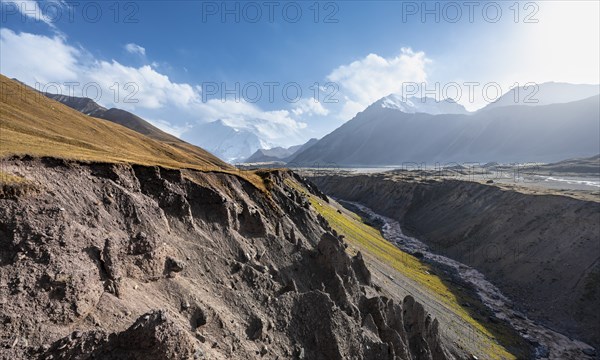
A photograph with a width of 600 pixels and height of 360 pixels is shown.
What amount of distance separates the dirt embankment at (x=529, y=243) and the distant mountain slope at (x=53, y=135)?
56.2m

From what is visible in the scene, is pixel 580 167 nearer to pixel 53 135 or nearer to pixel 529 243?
pixel 529 243

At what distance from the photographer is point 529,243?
223 ft

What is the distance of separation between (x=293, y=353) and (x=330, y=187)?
16388 centimetres

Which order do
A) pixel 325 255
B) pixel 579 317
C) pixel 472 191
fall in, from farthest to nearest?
1. pixel 472 191
2. pixel 579 317
3. pixel 325 255

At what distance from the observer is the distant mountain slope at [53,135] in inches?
898

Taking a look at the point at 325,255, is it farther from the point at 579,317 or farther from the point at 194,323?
the point at 579,317

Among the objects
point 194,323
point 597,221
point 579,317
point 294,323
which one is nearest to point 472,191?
point 597,221

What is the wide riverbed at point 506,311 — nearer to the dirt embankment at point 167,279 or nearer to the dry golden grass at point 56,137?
the dirt embankment at point 167,279

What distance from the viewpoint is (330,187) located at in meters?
184

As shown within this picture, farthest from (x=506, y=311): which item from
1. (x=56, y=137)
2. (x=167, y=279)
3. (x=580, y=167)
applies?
(x=580, y=167)

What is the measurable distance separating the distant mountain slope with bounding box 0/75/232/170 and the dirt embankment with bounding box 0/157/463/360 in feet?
7.61

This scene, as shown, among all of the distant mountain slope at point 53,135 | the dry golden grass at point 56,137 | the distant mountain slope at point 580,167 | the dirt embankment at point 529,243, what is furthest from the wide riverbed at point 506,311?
the distant mountain slope at point 580,167

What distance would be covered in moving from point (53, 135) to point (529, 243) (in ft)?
268

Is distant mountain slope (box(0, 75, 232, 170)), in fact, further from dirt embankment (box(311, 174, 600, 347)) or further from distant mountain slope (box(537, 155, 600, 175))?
distant mountain slope (box(537, 155, 600, 175))
